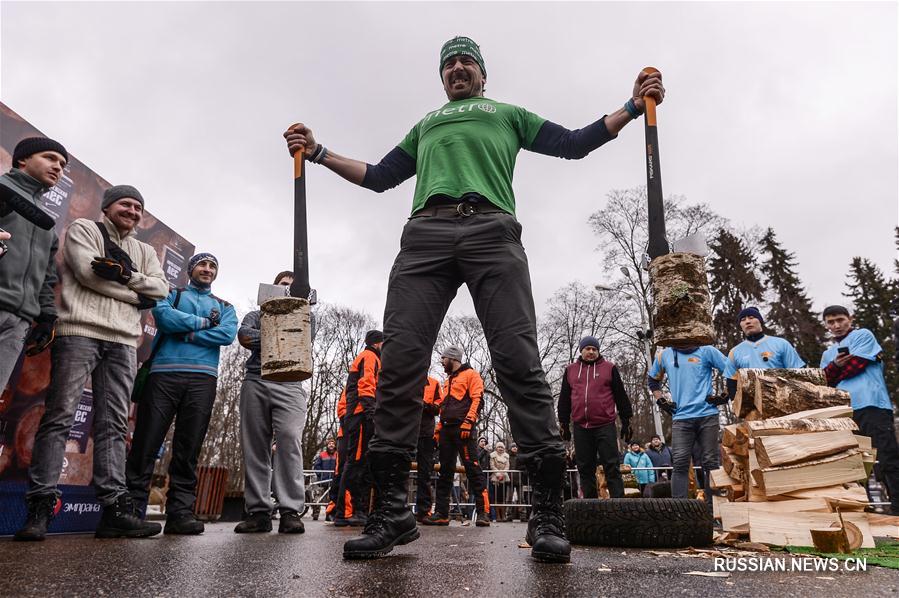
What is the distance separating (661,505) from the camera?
356 centimetres

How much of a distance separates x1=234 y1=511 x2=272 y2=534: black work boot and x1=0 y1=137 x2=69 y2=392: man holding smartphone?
196 cm

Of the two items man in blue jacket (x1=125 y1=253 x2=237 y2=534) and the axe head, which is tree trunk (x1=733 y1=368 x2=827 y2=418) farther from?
man in blue jacket (x1=125 y1=253 x2=237 y2=534)

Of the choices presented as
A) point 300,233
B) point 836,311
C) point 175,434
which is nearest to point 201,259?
point 175,434

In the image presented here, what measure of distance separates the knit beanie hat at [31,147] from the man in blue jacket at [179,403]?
1.36 metres

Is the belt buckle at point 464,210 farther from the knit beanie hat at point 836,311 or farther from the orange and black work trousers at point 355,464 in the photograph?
the knit beanie hat at point 836,311

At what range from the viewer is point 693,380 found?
256 inches

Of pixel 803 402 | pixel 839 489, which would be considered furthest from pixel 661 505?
pixel 803 402

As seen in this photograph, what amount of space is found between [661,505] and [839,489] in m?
1.18

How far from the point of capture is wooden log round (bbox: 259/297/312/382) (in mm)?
2729

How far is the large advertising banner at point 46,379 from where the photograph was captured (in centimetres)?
413

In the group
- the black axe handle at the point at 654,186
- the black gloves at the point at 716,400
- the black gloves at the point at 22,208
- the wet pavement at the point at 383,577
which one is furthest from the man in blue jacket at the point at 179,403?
the black gloves at the point at 716,400

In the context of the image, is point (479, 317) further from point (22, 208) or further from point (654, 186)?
point (22, 208)

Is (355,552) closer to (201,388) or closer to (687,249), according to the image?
(687,249)

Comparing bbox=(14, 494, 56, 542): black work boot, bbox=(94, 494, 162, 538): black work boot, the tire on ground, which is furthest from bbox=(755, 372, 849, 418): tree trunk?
bbox=(14, 494, 56, 542): black work boot
